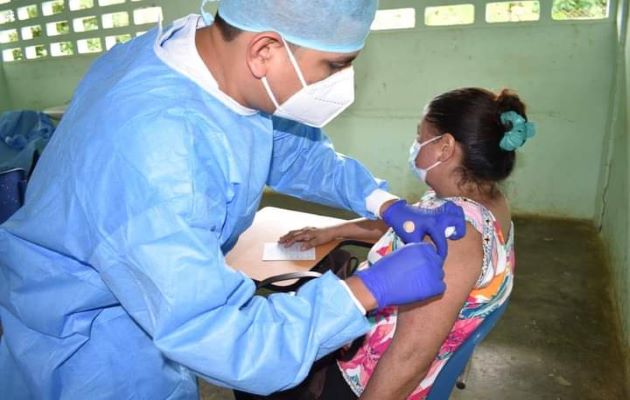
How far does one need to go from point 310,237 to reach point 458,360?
887 mm

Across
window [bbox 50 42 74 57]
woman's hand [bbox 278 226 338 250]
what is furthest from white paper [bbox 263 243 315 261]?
window [bbox 50 42 74 57]

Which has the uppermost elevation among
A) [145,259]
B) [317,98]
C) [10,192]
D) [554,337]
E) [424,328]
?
[317,98]

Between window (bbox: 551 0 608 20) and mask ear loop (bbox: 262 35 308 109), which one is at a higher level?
window (bbox: 551 0 608 20)

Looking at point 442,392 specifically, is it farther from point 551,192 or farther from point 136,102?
point 551,192

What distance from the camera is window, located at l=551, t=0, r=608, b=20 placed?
2967 mm

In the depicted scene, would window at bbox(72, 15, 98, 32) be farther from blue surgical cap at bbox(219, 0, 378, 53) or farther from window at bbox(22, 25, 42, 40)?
blue surgical cap at bbox(219, 0, 378, 53)

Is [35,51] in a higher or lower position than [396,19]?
lower

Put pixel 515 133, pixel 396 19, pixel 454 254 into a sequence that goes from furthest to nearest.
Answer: pixel 396 19 → pixel 515 133 → pixel 454 254

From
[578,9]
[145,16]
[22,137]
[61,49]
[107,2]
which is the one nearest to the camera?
[22,137]

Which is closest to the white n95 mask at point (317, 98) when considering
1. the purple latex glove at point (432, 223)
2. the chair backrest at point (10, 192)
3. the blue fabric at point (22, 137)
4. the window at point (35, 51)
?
the purple latex glove at point (432, 223)

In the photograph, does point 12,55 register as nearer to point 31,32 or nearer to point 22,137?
point 31,32

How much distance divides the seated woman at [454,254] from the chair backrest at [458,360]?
0.07 feet

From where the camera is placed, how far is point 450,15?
10.6 ft

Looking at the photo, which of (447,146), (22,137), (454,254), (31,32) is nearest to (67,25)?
(31,32)
